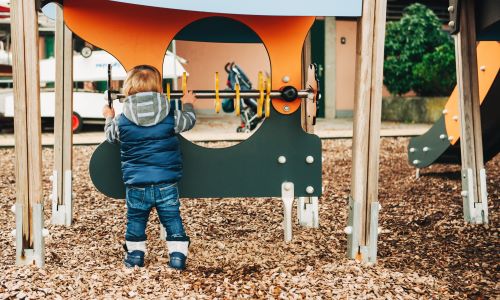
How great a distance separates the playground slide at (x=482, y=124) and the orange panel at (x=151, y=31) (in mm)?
1978

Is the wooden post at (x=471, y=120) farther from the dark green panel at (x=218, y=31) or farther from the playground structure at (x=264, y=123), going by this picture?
the dark green panel at (x=218, y=31)

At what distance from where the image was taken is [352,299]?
2.85 metres

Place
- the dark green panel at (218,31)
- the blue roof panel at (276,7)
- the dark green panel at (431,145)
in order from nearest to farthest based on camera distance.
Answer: the blue roof panel at (276,7), the dark green panel at (218,31), the dark green panel at (431,145)

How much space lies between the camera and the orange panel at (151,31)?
3.49 meters

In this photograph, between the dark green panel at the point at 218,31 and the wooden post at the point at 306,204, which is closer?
the wooden post at the point at 306,204

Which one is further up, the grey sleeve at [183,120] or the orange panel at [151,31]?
the orange panel at [151,31]

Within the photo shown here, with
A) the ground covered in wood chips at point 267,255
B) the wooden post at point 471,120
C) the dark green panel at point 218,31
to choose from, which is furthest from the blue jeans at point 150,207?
the wooden post at point 471,120

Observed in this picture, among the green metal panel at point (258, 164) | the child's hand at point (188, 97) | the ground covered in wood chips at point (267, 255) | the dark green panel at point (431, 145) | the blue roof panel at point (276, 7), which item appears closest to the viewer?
the ground covered in wood chips at point (267, 255)

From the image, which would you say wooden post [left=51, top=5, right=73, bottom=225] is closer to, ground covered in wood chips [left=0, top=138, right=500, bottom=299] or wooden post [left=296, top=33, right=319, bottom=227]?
ground covered in wood chips [left=0, top=138, right=500, bottom=299]

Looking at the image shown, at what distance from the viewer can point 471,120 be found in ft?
14.5

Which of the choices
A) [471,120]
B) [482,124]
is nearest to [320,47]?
[482,124]

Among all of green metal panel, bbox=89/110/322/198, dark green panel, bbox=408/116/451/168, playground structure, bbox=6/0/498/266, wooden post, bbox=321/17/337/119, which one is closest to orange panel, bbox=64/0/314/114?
playground structure, bbox=6/0/498/266

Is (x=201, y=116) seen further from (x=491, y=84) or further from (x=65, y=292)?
(x=65, y=292)

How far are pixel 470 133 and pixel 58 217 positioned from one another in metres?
2.78
